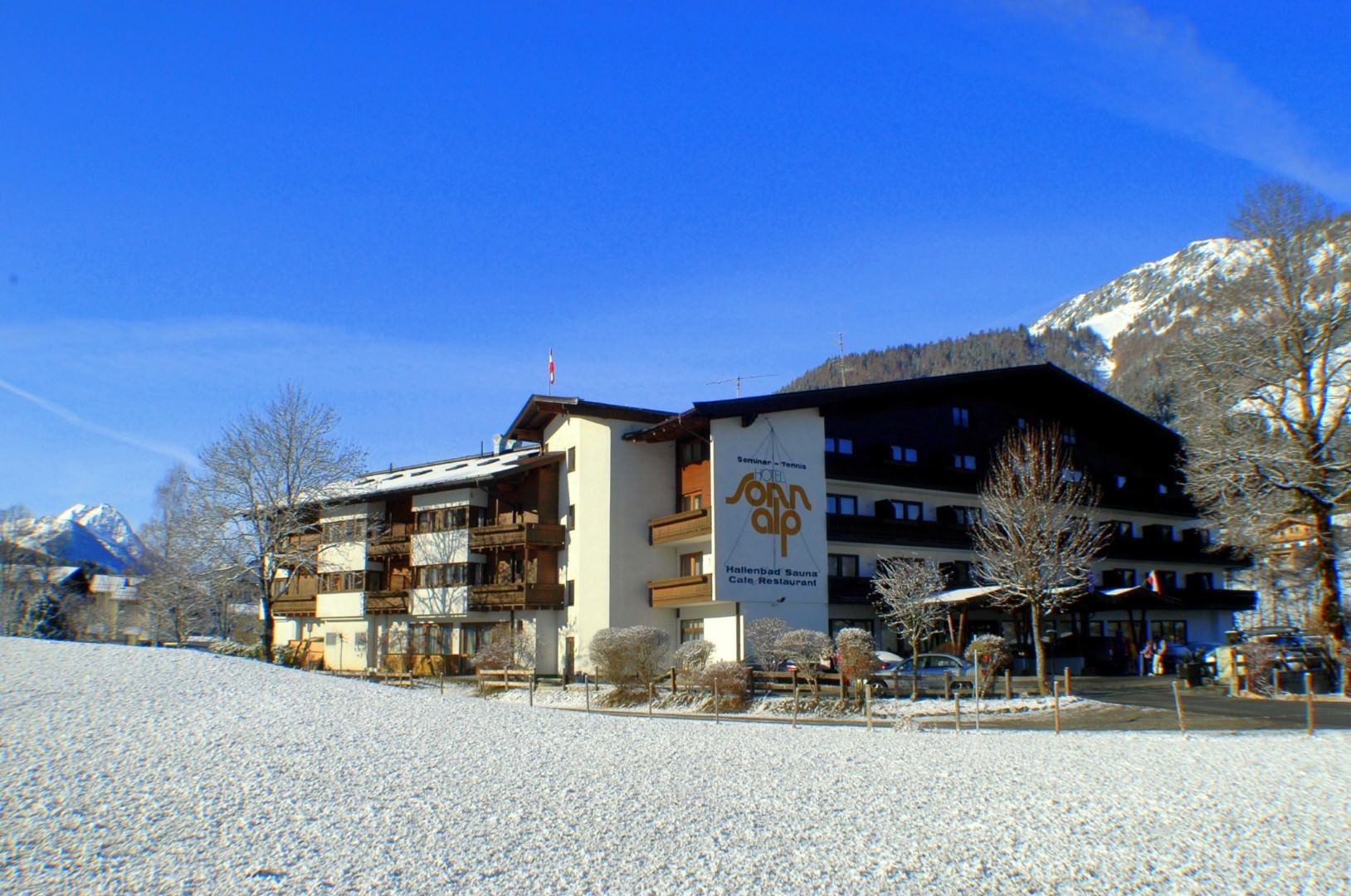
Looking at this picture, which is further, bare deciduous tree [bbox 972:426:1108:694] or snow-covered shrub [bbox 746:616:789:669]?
snow-covered shrub [bbox 746:616:789:669]

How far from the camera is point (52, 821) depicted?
38.4 ft

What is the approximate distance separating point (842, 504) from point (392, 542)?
2410cm

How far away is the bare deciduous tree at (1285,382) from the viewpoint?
35094 mm

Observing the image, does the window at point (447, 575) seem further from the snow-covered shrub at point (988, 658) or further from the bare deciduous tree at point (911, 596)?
the snow-covered shrub at point (988, 658)

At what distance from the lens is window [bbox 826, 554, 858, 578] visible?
146 ft

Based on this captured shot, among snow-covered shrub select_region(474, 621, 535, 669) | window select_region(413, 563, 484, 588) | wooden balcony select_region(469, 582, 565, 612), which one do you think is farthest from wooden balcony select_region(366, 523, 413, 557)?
snow-covered shrub select_region(474, 621, 535, 669)

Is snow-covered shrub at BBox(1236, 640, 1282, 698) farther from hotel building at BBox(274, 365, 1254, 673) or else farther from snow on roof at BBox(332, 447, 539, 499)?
snow on roof at BBox(332, 447, 539, 499)

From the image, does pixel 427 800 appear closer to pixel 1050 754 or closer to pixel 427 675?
pixel 1050 754

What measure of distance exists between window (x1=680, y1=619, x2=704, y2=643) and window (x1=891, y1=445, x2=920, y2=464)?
444 inches

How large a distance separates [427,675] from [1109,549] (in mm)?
A: 33309

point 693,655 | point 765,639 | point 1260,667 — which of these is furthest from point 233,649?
point 1260,667

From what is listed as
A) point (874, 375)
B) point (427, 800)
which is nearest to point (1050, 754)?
point (427, 800)

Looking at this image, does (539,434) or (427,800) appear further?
(539,434)

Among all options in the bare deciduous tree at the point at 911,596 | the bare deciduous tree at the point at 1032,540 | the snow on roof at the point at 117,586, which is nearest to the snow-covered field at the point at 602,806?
the bare deciduous tree at the point at 1032,540
